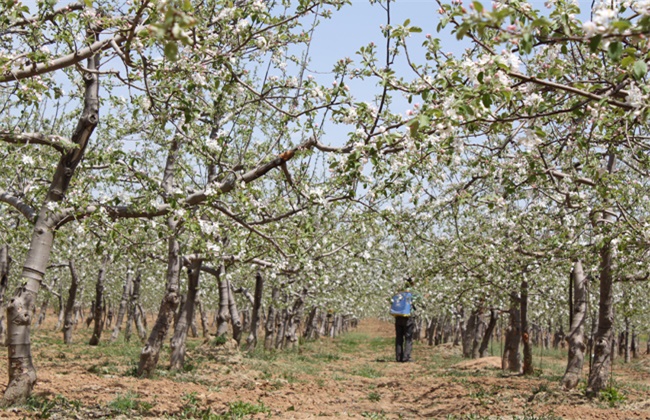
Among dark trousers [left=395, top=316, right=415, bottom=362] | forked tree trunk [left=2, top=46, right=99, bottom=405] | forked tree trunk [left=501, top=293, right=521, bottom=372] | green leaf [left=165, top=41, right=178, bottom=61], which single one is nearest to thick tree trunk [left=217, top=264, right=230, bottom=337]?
dark trousers [left=395, top=316, right=415, bottom=362]

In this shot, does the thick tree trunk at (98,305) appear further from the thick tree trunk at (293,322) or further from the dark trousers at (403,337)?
the dark trousers at (403,337)

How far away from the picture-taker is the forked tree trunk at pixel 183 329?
45.3 ft

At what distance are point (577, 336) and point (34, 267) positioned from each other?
36.2 feet

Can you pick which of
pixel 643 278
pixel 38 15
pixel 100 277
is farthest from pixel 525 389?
pixel 100 277

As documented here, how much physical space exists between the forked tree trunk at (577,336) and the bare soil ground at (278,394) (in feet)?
1.29

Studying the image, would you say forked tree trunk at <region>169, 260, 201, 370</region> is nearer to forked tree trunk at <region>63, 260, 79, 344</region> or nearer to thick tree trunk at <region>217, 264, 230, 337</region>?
thick tree trunk at <region>217, 264, 230, 337</region>

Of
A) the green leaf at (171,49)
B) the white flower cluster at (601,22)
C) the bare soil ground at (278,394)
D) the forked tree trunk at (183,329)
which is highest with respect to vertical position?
the white flower cluster at (601,22)

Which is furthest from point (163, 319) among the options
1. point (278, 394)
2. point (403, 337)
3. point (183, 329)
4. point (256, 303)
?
point (403, 337)

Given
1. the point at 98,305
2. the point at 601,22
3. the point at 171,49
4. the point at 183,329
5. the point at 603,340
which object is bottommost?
the point at 183,329

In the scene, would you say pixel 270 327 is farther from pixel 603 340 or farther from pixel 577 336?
pixel 603 340

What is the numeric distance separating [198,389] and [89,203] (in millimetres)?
4852

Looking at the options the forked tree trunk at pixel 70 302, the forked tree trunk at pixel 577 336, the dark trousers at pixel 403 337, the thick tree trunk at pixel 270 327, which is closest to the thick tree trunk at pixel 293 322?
the thick tree trunk at pixel 270 327

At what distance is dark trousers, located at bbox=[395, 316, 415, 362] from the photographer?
2162cm

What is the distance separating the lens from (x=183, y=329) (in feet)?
46.2
